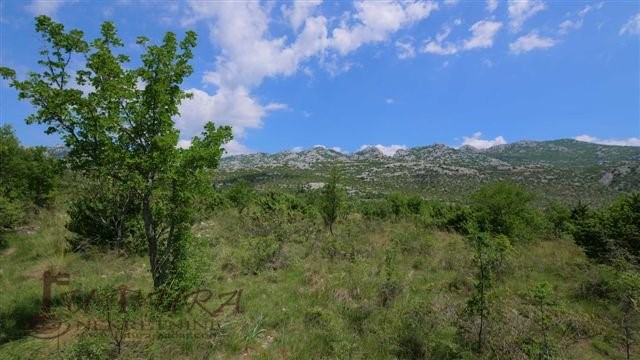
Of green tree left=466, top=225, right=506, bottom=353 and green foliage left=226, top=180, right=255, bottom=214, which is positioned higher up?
green foliage left=226, top=180, right=255, bottom=214

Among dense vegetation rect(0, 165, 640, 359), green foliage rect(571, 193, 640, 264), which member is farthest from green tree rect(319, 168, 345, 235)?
green foliage rect(571, 193, 640, 264)

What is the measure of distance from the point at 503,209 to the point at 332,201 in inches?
329

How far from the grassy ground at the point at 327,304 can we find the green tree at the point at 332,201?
4.55 metres

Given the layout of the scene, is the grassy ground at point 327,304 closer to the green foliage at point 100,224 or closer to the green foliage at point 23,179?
the green foliage at point 100,224

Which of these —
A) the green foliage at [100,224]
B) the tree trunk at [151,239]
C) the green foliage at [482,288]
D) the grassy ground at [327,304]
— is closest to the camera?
the grassy ground at [327,304]

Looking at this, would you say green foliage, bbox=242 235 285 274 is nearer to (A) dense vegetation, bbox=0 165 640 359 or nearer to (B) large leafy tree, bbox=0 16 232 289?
(A) dense vegetation, bbox=0 165 640 359

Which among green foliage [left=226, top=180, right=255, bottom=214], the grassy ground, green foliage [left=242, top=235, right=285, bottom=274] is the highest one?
green foliage [left=226, top=180, right=255, bottom=214]

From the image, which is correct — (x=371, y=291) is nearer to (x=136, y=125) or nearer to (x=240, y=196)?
(x=136, y=125)

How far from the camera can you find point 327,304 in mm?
7586

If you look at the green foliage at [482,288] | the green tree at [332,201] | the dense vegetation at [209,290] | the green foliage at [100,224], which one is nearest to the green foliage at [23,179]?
the green foliage at [100,224]

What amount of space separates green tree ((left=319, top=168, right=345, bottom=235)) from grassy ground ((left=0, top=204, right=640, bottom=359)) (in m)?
4.55

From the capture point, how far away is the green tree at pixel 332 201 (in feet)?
57.5

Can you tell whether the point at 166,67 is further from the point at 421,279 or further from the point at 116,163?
the point at 421,279

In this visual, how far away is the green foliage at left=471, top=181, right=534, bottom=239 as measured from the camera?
15.7 metres
